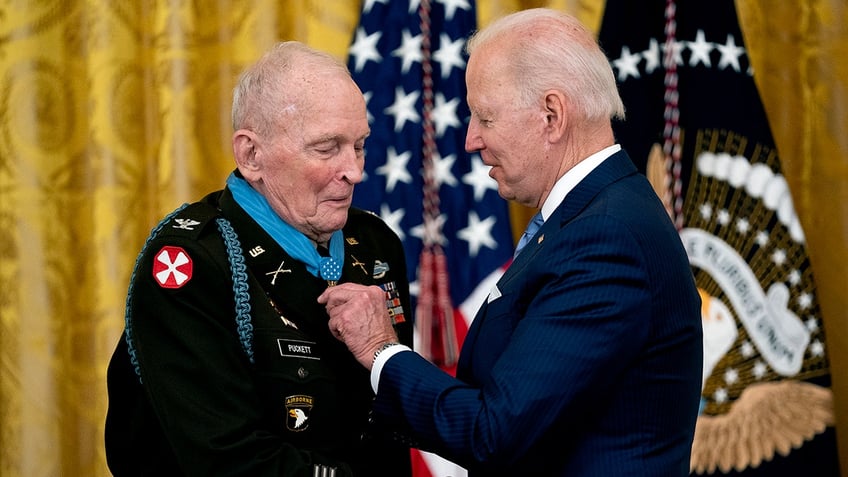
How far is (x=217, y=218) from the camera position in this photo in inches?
74.0

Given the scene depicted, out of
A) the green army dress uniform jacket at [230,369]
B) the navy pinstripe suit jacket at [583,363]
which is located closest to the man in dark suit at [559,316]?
the navy pinstripe suit jacket at [583,363]

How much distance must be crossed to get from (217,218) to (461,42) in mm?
1557

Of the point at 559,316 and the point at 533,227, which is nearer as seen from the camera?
the point at 559,316

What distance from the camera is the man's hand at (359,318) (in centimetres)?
177

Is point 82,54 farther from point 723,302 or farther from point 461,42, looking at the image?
point 723,302

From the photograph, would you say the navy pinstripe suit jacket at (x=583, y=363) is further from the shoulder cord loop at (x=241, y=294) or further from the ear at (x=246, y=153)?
the ear at (x=246, y=153)

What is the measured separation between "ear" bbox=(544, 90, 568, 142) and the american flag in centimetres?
137

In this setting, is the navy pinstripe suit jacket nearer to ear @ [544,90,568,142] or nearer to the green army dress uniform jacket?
ear @ [544,90,568,142]

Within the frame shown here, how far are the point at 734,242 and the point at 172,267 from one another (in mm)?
2017

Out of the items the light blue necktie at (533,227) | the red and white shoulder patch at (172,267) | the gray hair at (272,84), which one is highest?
the gray hair at (272,84)

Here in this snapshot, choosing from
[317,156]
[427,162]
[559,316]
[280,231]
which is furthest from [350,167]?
[427,162]

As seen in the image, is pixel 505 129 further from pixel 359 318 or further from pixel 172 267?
pixel 172 267

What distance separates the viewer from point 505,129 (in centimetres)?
179

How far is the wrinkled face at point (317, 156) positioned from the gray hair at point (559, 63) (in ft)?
1.09
